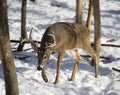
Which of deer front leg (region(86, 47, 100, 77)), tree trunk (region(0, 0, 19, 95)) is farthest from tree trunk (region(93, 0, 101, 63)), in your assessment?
tree trunk (region(0, 0, 19, 95))

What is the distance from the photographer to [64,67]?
10719mm

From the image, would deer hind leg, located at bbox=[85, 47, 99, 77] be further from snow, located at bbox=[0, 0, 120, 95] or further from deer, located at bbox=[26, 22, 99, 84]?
snow, located at bbox=[0, 0, 120, 95]

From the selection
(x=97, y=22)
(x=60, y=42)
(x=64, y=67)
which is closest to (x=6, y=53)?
(x=60, y=42)

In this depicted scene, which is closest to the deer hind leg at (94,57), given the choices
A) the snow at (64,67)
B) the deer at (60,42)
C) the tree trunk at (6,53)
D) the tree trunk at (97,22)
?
the deer at (60,42)

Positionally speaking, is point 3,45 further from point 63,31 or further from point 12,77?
point 63,31

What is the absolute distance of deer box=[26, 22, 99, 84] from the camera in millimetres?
8961

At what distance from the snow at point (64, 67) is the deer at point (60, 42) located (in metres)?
0.29

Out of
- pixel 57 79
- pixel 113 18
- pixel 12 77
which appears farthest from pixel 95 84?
pixel 113 18

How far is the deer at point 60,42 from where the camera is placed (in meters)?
8.96

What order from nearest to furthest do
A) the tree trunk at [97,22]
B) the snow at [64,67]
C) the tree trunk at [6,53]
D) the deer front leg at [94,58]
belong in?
the tree trunk at [6,53]
the snow at [64,67]
the deer front leg at [94,58]
the tree trunk at [97,22]

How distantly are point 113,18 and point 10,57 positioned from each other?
35.8 ft

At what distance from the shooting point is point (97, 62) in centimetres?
1054

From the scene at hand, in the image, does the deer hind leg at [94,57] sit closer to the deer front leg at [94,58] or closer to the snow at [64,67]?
the deer front leg at [94,58]

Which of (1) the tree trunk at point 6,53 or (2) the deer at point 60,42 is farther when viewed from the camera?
(2) the deer at point 60,42
